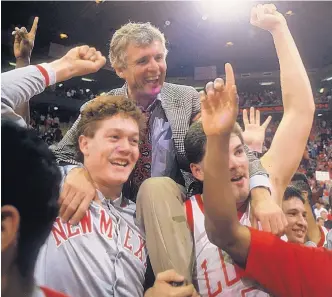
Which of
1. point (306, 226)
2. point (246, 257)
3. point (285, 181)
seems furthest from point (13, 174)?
point (306, 226)

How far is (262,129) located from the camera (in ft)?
3.07

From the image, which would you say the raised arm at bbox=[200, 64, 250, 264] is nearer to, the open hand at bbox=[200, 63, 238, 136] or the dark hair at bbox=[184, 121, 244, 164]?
the open hand at bbox=[200, 63, 238, 136]

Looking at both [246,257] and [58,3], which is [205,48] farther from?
[246,257]

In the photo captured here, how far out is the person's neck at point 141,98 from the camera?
0.90 m

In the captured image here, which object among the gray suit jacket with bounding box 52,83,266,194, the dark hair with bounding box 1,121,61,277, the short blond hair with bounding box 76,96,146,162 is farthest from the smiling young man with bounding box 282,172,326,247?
the dark hair with bounding box 1,121,61,277

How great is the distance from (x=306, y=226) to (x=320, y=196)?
1.35 ft

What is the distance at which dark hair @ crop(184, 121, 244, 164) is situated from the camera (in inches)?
31.0

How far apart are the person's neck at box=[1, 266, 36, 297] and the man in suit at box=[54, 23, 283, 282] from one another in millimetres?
175

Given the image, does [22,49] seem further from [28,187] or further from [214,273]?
[214,273]

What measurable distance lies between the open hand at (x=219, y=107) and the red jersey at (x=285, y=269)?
9.0 inches

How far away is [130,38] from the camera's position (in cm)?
87

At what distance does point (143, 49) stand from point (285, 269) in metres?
0.55

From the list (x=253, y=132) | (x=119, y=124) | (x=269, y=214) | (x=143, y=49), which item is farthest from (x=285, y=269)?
(x=143, y=49)

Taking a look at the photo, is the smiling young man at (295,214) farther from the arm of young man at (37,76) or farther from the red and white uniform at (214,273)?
the arm of young man at (37,76)
